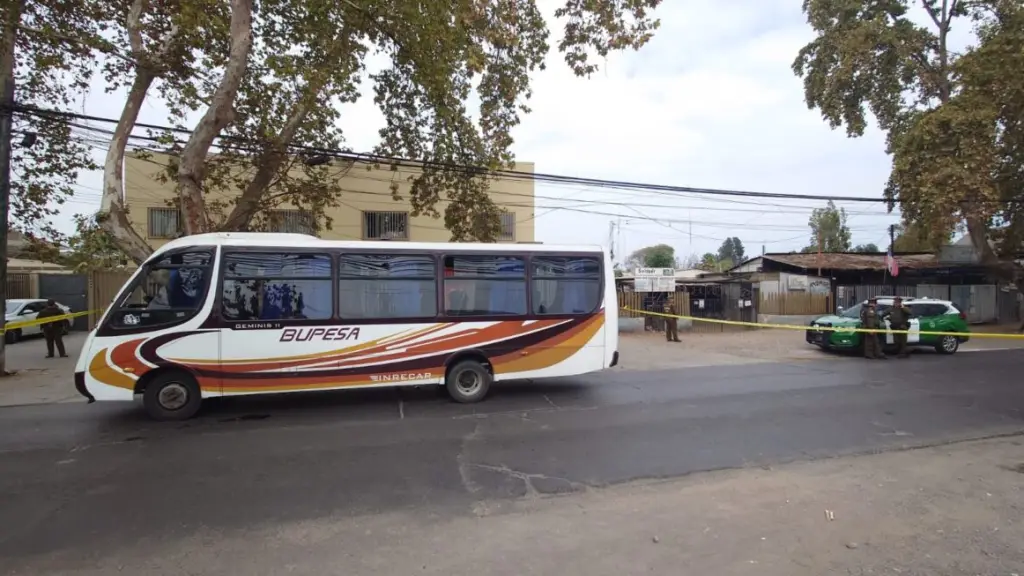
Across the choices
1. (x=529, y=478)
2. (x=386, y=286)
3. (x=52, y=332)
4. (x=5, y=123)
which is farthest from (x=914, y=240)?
(x=52, y=332)

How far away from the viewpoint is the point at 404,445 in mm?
6105

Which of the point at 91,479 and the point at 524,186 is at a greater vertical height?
the point at 524,186

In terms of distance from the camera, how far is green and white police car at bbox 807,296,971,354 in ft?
47.7

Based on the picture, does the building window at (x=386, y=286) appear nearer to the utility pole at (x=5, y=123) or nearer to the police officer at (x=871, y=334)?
the utility pole at (x=5, y=123)

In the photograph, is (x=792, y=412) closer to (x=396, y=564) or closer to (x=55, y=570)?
(x=396, y=564)

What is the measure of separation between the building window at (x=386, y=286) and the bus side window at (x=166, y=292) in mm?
1850

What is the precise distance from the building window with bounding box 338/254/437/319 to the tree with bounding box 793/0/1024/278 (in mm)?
17724

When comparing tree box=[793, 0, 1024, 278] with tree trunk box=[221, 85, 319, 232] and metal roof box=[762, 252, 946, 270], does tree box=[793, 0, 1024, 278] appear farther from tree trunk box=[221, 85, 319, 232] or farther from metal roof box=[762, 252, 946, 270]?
tree trunk box=[221, 85, 319, 232]

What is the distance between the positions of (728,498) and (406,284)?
541 cm

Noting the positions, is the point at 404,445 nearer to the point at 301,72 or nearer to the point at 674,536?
the point at 674,536

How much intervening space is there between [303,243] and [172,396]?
2.72 metres

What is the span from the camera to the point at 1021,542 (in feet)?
12.2

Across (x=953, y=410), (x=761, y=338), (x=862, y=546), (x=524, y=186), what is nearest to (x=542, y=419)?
(x=862, y=546)

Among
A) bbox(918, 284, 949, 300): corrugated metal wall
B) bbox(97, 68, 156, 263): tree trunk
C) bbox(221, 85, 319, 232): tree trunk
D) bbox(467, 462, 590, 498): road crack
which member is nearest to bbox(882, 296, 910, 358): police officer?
bbox(467, 462, 590, 498): road crack
